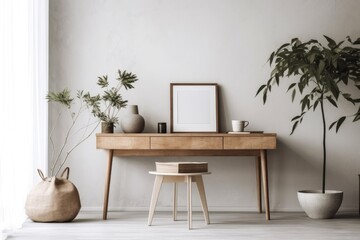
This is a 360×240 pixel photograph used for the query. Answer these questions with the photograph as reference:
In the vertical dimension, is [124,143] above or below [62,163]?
above

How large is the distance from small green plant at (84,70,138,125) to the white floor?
2.92 feet

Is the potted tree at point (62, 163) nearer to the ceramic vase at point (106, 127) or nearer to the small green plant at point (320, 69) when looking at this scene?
the ceramic vase at point (106, 127)

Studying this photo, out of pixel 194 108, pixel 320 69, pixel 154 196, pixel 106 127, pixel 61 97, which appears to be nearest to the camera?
pixel 154 196

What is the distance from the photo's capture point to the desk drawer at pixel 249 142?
470 centimetres

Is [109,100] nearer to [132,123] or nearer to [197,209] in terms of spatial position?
[132,123]

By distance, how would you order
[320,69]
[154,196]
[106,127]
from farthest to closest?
1. [106,127]
2. [320,69]
3. [154,196]

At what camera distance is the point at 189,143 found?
186 inches

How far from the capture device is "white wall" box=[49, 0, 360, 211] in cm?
531

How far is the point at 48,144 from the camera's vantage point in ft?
17.5

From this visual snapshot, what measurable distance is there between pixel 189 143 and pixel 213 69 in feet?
3.04

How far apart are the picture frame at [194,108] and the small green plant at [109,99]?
44cm

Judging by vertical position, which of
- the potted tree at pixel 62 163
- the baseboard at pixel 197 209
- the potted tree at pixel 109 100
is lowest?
the baseboard at pixel 197 209

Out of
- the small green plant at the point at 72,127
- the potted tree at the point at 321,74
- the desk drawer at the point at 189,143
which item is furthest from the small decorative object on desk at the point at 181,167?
the small green plant at the point at 72,127

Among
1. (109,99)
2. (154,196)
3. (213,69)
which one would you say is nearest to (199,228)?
→ (154,196)
